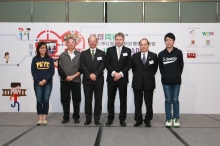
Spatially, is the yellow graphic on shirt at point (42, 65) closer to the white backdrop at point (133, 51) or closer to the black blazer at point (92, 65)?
the black blazer at point (92, 65)

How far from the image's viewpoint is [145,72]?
334 centimetres

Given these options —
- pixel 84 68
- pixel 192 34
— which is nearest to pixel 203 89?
pixel 192 34

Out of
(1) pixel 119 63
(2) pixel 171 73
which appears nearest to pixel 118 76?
(1) pixel 119 63

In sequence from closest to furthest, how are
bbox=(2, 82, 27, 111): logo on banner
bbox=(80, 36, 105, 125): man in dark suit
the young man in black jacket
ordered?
the young man in black jacket, bbox=(80, 36, 105, 125): man in dark suit, bbox=(2, 82, 27, 111): logo on banner

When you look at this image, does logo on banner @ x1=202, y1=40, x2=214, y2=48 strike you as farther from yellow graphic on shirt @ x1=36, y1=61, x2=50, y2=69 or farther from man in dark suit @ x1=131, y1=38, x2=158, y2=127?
yellow graphic on shirt @ x1=36, y1=61, x2=50, y2=69

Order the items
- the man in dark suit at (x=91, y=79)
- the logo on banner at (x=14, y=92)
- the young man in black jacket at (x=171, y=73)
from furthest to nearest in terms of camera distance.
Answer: the logo on banner at (x=14, y=92) < the man in dark suit at (x=91, y=79) < the young man in black jacket at (x=171, y=73)

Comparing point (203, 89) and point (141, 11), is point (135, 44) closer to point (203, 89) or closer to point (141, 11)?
point (141, 11)

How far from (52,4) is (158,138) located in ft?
12.0

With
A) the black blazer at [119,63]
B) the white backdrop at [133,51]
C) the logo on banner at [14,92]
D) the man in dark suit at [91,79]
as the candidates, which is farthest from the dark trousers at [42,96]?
the logo on banner at [14,92]

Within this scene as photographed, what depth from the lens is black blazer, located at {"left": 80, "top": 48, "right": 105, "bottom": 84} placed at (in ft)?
11.2

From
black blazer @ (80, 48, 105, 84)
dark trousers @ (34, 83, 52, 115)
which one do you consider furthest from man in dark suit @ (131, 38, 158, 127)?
dark trousers @ (34, 83, 52, 115)

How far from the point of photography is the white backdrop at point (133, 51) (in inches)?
179

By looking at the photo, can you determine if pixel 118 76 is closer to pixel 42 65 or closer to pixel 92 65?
pixel 92 65

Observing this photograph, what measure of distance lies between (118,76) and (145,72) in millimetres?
402
